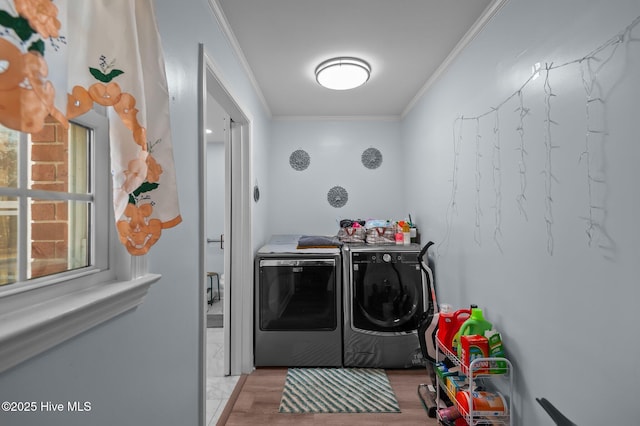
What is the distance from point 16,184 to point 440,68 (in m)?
2.59

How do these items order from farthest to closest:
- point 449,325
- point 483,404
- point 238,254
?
point 238,254, point 449,325, point 483,404

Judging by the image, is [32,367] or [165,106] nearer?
[32,367]

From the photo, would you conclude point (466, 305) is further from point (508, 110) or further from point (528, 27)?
point (528, 27)

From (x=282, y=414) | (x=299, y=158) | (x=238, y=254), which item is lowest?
(x=282, y=414)

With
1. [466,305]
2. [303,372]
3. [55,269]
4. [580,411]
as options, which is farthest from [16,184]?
[303,372]

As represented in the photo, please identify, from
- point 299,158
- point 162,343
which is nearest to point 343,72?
point 299,158

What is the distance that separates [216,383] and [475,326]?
192 centimetres

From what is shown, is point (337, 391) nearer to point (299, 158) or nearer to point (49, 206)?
point (49, 206)

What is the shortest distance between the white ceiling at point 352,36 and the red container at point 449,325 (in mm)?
1706

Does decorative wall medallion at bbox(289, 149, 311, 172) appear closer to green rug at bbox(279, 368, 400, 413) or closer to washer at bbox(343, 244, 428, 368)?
washer at bbox(343, 244, 428, 368)

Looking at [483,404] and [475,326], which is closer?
[483,404]

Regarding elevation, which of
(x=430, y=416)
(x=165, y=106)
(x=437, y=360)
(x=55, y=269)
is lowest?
(x=430, y=416)

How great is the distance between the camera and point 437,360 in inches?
77.6

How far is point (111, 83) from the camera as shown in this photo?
0.67m
